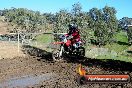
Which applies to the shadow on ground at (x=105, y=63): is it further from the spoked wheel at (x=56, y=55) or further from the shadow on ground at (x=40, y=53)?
the spoked wheel at (x=56, y=55)

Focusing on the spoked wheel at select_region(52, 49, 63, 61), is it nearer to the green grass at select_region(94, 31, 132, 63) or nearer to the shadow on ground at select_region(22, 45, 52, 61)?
the shadow on ground at select_region(22, 45, 52, 61)

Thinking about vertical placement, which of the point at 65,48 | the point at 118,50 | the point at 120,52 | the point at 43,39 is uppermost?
the point at 43,39

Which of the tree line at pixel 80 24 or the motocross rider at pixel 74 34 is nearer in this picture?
the motocross rider at pixel 74 34

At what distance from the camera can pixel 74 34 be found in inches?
570

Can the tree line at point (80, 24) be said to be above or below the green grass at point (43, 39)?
above

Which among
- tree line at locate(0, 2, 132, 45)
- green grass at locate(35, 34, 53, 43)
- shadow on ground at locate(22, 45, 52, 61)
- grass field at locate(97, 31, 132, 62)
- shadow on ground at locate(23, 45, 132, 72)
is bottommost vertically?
grass field at locate(97, 31, 132, 62)

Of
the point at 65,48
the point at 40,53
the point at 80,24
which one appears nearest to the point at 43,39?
the point at 80,24

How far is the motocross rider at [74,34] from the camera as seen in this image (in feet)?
47.3

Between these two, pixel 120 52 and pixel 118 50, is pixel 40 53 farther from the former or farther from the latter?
pixel 118 50

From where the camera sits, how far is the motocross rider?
14.4 m

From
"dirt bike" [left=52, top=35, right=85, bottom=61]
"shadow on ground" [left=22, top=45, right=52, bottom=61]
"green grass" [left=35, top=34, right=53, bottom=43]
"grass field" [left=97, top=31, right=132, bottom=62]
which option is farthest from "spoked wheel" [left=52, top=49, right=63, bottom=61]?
"green grass" [left=35, top=34, right=53, bottom=43]

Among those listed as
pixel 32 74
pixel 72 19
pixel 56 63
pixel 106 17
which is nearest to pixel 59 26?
pixel 72 19

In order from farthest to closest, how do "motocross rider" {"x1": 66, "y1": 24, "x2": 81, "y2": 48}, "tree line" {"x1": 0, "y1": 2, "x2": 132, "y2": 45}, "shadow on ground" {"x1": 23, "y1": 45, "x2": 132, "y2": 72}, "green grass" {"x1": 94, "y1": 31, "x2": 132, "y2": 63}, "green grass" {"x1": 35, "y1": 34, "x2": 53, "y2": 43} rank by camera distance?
"green grass" {"x1": 35, "y1": 34, "x2": 53, "y2": 43}, "tree line" {"x1": 0, "y1": 2, "x2": 132, "y2": 45}, "green grass" {"x1": 94, "y1": 31, "x2": 132, "y2": 63}, "motocross rider" {"x1": 66, "y1": 24, "x2": 81, "y2": 48}, "shadow on ground" {"x1": 23, "y1": 45, "x2": 132, "y2": 72}

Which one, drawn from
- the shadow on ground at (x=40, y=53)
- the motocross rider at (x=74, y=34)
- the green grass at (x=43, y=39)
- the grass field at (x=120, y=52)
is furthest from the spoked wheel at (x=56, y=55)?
the green grass at (x=43, y=39)
